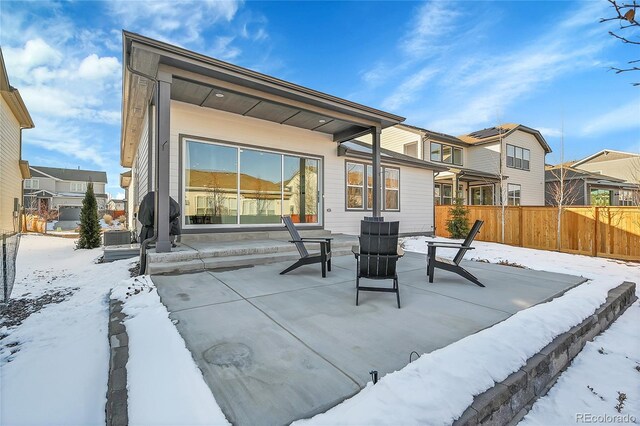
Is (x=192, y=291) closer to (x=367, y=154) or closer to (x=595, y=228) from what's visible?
(x=367, y=154)

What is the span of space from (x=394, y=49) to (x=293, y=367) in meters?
11.5

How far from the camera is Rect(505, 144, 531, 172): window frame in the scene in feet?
60.0

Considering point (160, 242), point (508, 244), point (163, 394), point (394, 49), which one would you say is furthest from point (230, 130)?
point (508, 244)

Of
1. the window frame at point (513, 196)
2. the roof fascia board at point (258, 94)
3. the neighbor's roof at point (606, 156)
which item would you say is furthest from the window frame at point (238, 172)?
the neighbor's roof at point (606, 156)

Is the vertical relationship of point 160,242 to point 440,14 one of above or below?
below

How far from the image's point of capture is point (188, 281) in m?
4.11

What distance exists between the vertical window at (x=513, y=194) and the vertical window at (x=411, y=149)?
652cm

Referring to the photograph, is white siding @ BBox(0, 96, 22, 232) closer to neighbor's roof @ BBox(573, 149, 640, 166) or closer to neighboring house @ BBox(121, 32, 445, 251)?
neighboring house @ BBox(121, 32, 445, 251)

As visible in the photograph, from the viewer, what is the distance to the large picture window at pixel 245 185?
22.1ft

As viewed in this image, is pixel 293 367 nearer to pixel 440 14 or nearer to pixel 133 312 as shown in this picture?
pixel 133 312

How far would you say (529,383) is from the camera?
6.71 feet

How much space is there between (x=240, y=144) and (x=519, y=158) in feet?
62.8

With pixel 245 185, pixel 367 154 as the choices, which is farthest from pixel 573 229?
pixel 245 185

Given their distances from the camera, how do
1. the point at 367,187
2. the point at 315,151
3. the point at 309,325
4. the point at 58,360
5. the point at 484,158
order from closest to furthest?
the point at 58,360
the point at 309,325
the point at 315,151
the point at 367,187
the point at 484,158
